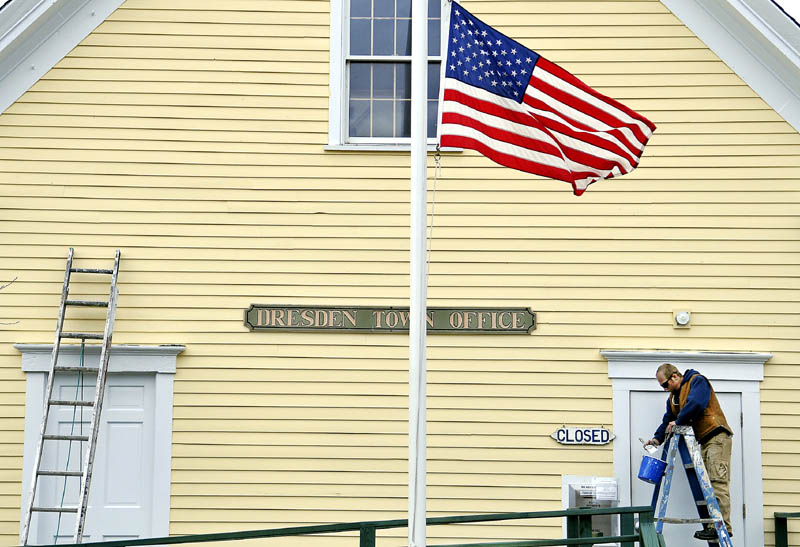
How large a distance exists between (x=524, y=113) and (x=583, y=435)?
3.86m

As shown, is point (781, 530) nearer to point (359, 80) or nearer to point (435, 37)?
point (435, 37)

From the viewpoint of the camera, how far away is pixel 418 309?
5.96 m

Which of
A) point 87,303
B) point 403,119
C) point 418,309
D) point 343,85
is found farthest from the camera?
point 403,119

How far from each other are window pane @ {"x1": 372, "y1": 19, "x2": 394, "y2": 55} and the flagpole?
3768 millimetres

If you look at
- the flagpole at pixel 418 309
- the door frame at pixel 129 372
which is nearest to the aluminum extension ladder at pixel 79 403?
the door frame at pixel 129 372

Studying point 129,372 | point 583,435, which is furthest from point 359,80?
point 583,435

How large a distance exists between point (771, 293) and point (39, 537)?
273 inches

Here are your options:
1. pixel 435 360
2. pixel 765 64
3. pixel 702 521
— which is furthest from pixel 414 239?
pixel 765 64

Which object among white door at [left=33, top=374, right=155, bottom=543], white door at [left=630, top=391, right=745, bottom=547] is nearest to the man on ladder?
white door at [left=630, top=391, right=745, bottom=547]

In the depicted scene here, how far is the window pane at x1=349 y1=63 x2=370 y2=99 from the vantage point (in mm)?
9859

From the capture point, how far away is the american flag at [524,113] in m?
6.18

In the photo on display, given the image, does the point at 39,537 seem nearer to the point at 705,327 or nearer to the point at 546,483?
the point at 546,483

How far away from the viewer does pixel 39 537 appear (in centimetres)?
934

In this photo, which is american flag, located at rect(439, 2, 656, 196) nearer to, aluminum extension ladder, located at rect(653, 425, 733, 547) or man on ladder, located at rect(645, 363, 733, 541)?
man on ladder, located at rect(645, 363, 733, 541)
